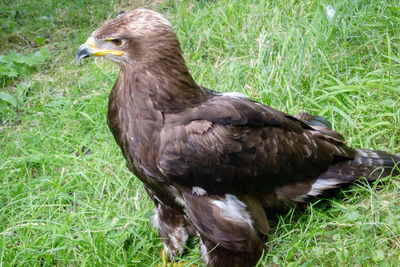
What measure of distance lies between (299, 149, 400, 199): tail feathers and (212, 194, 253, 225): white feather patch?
55cm

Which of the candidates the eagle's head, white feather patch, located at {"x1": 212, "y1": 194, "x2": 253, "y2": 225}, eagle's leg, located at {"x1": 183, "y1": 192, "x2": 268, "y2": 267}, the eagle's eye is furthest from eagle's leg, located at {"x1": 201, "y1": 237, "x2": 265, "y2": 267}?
the eagle's eye

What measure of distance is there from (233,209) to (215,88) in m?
1.95

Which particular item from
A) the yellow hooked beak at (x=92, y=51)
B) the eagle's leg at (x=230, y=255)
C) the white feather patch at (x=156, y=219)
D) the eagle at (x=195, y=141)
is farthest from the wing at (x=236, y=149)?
the white feather patch at (x=156, y=219)

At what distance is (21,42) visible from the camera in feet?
23.0

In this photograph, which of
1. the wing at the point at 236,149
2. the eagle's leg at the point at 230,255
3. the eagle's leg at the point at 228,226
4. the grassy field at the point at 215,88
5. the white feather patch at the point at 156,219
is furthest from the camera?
the white feather patch at the point at 156,219

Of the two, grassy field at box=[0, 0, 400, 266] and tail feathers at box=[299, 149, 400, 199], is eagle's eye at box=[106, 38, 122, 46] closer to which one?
grassy field at box=[0, 0, 400, 266]

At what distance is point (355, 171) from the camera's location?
392 cm

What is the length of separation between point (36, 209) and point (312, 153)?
7.00 ft

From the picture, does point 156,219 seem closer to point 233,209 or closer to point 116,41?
point 233,209

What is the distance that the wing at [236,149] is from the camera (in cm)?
329

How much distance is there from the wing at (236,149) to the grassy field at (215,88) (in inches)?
16.0

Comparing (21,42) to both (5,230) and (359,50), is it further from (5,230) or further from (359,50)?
(359,50)

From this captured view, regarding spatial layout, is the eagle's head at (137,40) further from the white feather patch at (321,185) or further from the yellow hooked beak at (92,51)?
the white feather patch at (321,185)

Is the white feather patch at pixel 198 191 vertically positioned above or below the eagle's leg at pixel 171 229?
above
